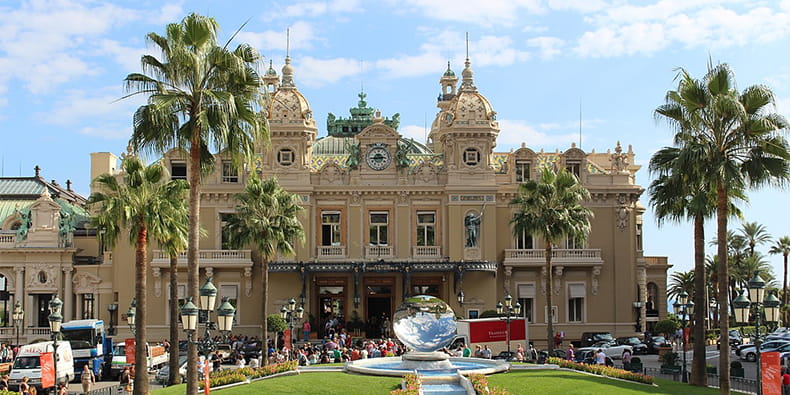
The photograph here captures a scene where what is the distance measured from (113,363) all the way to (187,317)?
2333 centimetres

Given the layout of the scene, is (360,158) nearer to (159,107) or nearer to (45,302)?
(45,302)

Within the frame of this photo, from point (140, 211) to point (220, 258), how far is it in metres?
27.2

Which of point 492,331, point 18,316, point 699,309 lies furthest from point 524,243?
point 18,316

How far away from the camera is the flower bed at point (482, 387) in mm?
29047

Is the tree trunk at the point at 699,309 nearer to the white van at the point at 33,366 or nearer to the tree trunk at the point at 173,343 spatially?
the tree trunk at the point at 173,343

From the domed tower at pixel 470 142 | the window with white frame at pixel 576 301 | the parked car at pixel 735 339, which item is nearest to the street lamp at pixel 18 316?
the domed tower at pixel 470 142

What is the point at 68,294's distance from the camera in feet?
203

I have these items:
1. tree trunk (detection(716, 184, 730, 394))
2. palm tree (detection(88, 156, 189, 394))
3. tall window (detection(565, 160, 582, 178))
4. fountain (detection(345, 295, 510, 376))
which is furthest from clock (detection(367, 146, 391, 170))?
tree trunk (detection(716, 184, 730, 394))

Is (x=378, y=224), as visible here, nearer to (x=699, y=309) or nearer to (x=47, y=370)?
(x=699, y=309)

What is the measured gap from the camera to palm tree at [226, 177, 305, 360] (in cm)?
4638

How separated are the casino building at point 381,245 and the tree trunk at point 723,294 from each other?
2757 cm

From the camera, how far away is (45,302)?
62.1m

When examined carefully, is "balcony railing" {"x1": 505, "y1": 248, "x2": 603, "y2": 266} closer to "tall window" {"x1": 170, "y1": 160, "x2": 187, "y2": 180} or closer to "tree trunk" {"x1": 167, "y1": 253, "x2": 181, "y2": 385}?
"tall window" {"x1": 170, "y1": 160, "x2": 187, "y2": 180}

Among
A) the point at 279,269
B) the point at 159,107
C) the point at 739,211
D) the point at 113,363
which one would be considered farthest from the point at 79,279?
the point at 739,211
